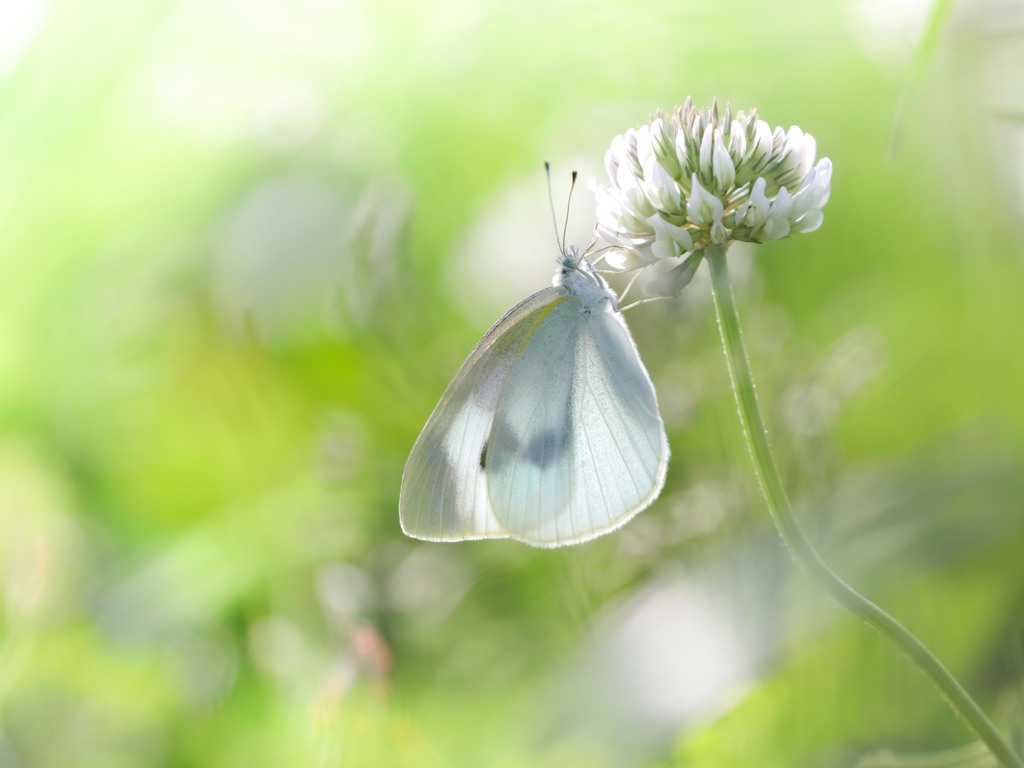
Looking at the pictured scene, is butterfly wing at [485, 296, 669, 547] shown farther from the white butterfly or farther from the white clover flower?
the white clover flower

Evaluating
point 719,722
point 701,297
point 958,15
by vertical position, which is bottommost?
point 719,722

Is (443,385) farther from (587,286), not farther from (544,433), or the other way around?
(587,286)

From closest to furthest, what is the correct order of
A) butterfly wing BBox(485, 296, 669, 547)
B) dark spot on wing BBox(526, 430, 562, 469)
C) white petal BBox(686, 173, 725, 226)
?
white petal BBox(686, 173, 725, 226) < butterfly wing BBox(485, 296, 669, 547) < dark spot on wing BBox(526, 430, 562, 469)

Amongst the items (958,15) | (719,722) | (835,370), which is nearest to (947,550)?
(835,370)

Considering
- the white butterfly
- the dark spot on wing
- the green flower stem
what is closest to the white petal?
the green flower stem

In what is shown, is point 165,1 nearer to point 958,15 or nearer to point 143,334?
point 143,334

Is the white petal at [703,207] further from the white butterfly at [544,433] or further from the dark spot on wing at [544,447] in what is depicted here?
the dark spot on wing at [544,447]

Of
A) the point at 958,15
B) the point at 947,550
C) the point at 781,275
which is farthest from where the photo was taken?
the point at 781,275
